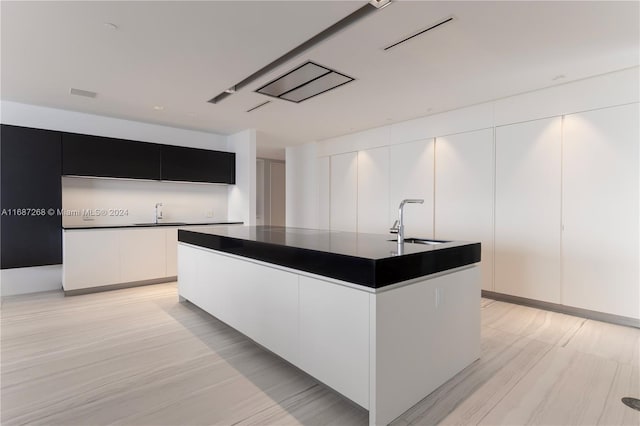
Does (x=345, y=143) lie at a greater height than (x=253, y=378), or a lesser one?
greater

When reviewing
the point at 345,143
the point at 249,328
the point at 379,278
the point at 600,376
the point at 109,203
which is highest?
the point at 345,143

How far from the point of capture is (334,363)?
1784 millimetres

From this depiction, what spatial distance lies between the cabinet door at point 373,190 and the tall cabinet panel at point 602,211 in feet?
7.96

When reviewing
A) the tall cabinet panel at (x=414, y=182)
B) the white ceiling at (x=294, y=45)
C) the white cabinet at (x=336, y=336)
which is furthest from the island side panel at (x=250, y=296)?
the tall cabinet panel at (x=414, y=182)

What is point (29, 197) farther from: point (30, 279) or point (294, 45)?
point (294, 45)

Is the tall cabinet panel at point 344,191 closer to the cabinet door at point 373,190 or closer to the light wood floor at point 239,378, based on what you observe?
the cabinet door at point 373,190

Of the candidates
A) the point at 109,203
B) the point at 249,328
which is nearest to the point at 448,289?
the point at 249,328

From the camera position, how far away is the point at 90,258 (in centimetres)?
421

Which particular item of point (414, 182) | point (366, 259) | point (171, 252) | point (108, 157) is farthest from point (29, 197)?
point (414, 182)

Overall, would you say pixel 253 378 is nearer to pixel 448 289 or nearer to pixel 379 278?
pixel 379 278

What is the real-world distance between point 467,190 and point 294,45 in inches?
116

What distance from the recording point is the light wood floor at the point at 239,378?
1.76 meters

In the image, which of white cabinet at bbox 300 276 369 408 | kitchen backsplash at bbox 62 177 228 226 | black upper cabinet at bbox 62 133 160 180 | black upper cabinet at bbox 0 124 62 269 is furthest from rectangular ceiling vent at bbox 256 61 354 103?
black upper cabinet at bbox 0 124 62 269

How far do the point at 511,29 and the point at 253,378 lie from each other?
3088 millimetres
